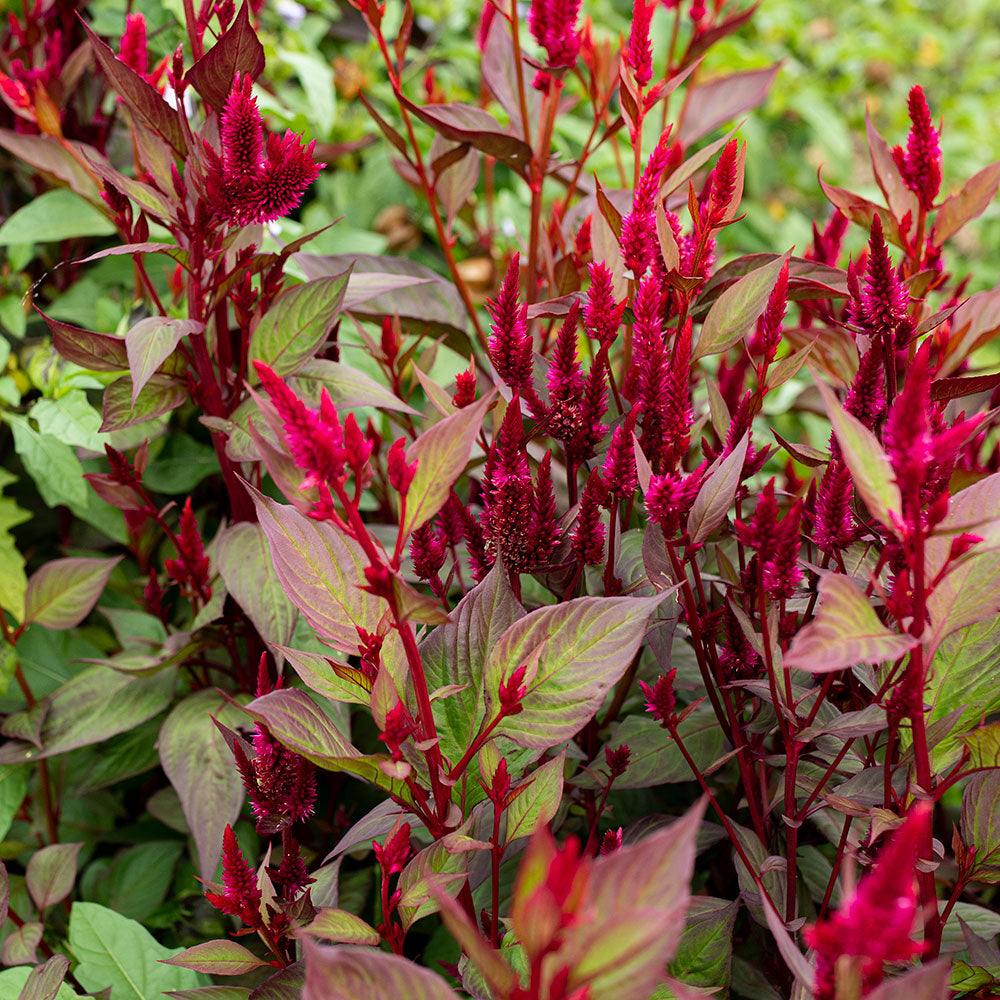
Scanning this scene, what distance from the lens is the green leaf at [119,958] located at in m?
0.80

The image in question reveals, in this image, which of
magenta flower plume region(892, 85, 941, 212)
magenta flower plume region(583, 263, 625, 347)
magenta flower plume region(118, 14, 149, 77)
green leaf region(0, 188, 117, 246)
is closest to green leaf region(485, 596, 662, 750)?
Result: magenta flower plume region(583, 263, 625, 347)

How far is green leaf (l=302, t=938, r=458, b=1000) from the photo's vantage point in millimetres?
425

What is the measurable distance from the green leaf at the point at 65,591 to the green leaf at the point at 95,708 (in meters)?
0.07

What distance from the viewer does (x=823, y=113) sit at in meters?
2.67

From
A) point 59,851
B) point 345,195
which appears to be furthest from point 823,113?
point 59,851

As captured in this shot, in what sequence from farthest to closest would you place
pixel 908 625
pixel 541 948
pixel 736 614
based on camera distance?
pixel 736 614
pixel 908 625
pixel 541 948

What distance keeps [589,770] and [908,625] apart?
11.4 inches

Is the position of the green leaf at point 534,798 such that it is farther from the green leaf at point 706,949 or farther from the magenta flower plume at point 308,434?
the magenta flower plume at point 308,434

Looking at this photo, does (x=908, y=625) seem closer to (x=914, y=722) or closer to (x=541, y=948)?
(x=914, y=722)

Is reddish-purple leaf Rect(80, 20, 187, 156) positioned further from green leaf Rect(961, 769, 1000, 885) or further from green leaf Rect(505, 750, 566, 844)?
green leaf Rect(961, 769, 1000, 885)

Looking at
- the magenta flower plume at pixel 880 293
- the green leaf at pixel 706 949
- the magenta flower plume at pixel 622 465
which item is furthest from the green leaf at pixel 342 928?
the magenta flower plume at pixel 880 293

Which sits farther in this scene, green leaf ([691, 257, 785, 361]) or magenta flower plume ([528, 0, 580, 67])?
magenta flower plume ([528, 0, 580, 67])

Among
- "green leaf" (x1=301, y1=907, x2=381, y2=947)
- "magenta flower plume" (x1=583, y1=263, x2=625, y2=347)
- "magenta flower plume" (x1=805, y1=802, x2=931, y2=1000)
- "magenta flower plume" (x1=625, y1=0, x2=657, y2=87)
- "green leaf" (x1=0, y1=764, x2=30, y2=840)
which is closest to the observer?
"magenta flower plume" (x1=805, y1=802, x2=931, y2=1000)

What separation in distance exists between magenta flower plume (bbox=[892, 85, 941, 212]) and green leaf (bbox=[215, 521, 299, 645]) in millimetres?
662
